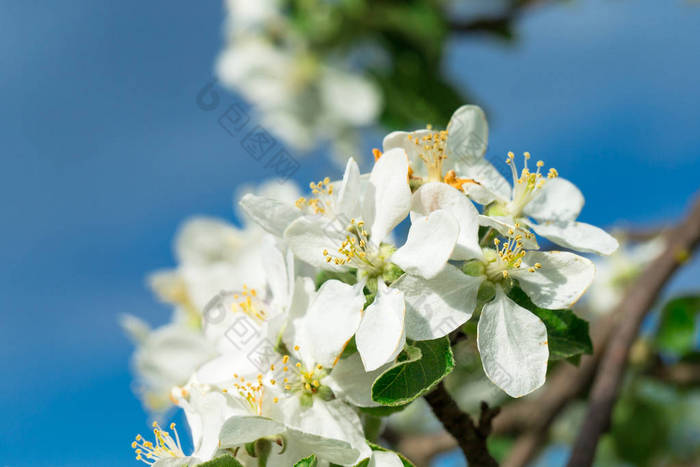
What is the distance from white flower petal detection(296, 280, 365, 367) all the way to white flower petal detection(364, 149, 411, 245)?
110 millimetres

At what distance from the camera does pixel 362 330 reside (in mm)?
931

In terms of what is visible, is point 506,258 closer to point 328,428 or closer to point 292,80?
point 328,428

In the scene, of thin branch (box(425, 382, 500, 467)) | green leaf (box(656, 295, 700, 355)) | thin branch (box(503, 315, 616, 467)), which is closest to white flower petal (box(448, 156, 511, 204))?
thin branch (box(425, 382, 500, 467))

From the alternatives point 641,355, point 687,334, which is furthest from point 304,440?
point 641,355

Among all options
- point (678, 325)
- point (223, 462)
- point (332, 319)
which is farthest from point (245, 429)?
point (678, 325)

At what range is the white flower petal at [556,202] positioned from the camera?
115 centimetres

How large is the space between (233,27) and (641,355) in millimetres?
2630

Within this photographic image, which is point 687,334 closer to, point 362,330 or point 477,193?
point 477,193

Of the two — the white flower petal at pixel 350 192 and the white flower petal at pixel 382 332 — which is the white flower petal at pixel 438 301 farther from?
the white flower petal at pixel 350 192

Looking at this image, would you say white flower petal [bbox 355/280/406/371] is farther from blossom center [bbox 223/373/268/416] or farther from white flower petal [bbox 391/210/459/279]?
blossom center [bbox 223/373/268/416]

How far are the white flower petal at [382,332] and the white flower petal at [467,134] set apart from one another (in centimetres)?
30

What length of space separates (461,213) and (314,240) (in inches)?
9.2

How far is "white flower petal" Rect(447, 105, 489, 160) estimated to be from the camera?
1.13 meters

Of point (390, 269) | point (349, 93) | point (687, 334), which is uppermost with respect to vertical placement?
point (349, 93)
